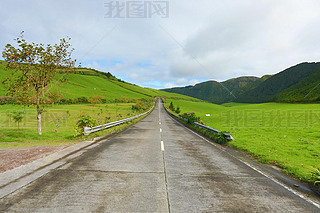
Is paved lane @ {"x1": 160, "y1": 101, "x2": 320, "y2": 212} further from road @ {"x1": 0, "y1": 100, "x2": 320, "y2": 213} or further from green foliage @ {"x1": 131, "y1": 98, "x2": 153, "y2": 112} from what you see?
green foliage @ {"x1": 131, "y1": 98, "x2": 153, "y2": 112}

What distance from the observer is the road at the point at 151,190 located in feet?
10.8

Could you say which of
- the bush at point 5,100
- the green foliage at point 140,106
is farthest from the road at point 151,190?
the bush at point 5,100

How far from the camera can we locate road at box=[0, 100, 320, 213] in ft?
10.8

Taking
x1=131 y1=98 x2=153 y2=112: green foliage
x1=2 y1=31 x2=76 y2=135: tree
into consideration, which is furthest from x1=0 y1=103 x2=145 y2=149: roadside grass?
x1=131 y1=98 x2=153 y2=112: green foliage

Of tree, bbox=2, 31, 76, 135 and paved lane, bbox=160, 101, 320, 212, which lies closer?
paved lane, bbox=160, 101, 320, 212

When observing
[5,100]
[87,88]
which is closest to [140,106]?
[5,100]

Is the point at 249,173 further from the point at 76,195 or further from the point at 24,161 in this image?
the point at 24,161

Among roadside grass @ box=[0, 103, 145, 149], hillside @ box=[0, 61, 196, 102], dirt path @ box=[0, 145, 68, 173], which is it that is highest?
hillside @ box=[0, 61, 196, 102]

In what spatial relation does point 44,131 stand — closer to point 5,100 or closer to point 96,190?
point 96,190

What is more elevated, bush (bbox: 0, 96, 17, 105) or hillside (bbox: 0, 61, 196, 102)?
hillside (bbox: 0, 61, 196, 102)

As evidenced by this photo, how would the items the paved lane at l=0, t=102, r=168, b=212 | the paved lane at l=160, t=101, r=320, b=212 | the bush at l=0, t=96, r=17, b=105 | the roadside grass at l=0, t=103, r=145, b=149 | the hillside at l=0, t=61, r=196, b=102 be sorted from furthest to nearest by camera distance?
the hillside at l=0, t=61, r=196, b=102 < the bush at l=0, t=96, r=17, b=105 < the roadside grass at l=0, t=103, r=145, b=149 < the paved lane at l=160, t=101, r=320, b=212 < the paved lane at l=0, t=102, r=168, b=212

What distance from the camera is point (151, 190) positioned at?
3994 mm

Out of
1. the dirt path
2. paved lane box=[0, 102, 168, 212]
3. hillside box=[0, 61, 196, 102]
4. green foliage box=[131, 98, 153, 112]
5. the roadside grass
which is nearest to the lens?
paved lane box=[0, 102, 168, 212]

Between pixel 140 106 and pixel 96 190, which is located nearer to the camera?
pixel 96 190
